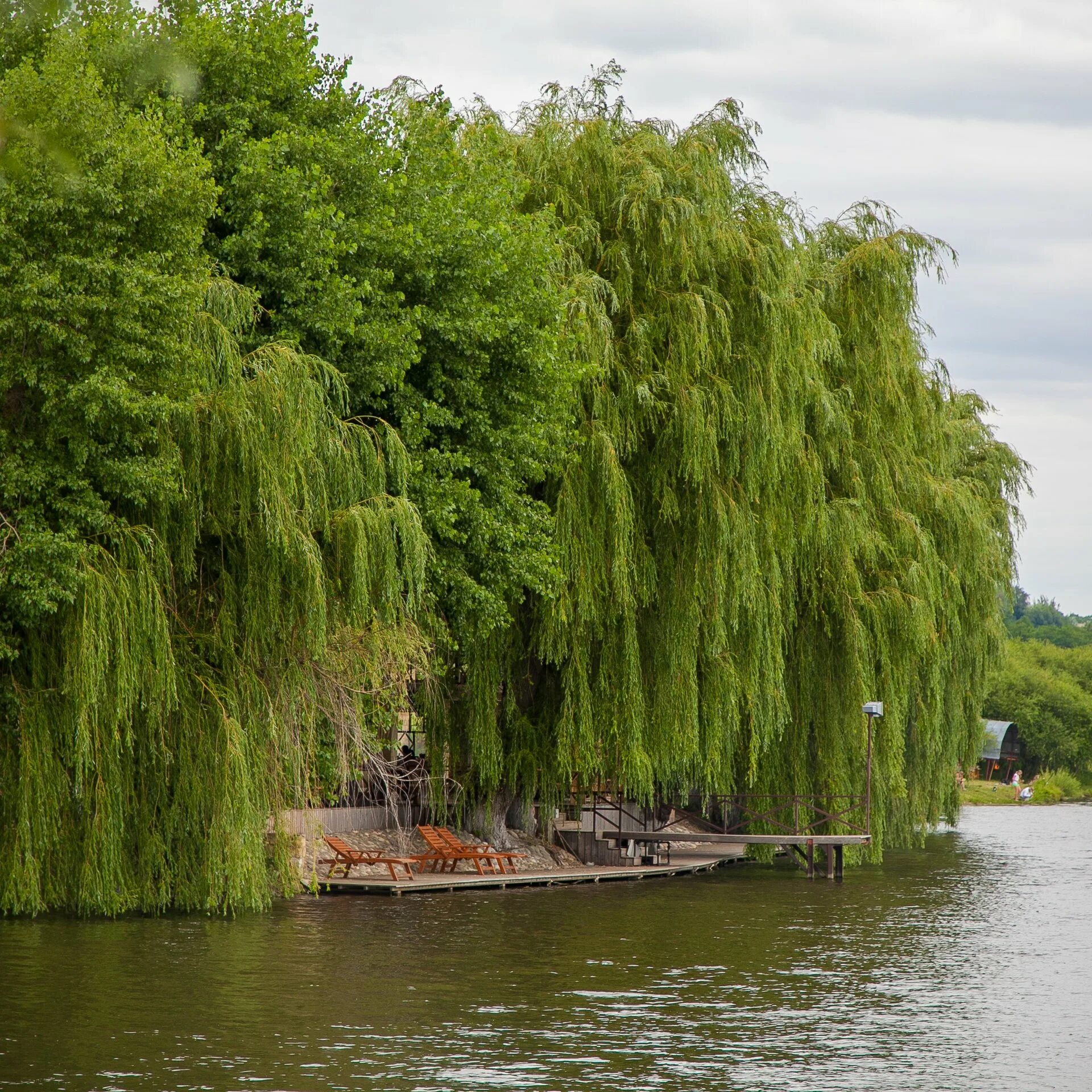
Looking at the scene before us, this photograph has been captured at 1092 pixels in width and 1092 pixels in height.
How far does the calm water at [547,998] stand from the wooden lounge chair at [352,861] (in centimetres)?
109

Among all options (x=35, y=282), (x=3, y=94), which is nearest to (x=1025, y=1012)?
(x=35, y=282)

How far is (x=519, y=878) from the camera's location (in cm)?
2677

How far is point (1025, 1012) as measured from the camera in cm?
1595

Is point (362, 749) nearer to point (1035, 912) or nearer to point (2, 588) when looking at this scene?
point (2, 588)

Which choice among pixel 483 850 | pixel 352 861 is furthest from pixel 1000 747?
pixel 352 861

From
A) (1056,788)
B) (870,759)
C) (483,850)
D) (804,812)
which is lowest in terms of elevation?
(1056,788)

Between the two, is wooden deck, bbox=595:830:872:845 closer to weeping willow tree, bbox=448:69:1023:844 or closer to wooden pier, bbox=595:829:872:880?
wooden pier, bbox=595:829:872:880

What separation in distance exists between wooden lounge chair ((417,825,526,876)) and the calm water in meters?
1.34

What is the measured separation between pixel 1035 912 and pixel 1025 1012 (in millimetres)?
10982

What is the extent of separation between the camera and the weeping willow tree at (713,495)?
25.7 meters

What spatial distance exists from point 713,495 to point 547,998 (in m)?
12.2

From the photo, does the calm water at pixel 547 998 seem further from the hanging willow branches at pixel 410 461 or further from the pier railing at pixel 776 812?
the pier railing at pixel 776 812

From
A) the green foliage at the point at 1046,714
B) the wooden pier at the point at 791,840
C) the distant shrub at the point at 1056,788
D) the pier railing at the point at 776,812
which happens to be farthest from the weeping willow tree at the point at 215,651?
the green foliage at the point at 1046,714

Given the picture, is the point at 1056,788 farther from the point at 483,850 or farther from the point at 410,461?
the point at 410,461
